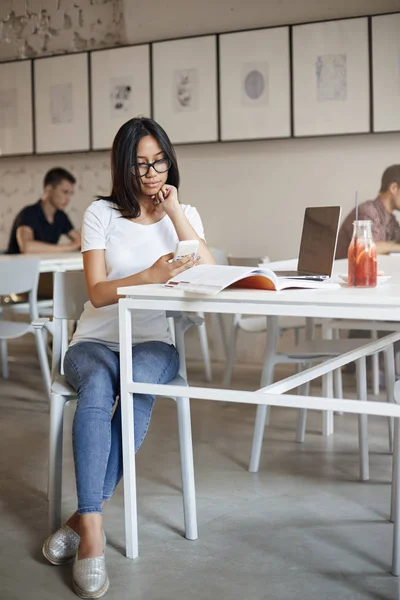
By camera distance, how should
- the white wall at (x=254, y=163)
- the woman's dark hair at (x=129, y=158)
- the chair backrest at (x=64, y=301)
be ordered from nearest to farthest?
the woman's dark hair at (x=129, y=158)
the chair backrest at (x=64, y=301)
the white wall at (x=254, y=163)

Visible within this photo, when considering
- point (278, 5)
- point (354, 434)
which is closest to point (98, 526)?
point (354, 434)

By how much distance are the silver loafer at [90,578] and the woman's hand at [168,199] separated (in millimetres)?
935

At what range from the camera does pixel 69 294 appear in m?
2.22

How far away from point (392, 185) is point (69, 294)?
2.40 metres

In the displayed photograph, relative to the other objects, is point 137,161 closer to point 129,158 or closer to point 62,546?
point 129,158

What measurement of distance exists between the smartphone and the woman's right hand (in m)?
0.01

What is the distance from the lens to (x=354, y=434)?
3.04 metres

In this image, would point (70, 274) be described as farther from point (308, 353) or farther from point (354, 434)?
point (354, 434)

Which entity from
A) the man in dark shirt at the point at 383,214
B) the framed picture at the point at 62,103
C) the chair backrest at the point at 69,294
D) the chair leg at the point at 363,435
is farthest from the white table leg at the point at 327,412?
the framed picture at the point at 62,103

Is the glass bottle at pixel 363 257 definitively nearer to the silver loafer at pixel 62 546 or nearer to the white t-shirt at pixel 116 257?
the white t-shirt at pixel 116 257

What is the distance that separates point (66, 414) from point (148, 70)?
2.36 m

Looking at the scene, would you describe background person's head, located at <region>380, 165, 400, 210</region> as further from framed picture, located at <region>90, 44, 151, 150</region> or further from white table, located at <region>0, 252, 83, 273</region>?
white table, located at <region>0, 252, 83, 273</region>

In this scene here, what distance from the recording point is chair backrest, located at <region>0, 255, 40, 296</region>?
3488 millimetres

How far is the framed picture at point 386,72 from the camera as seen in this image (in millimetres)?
4109
